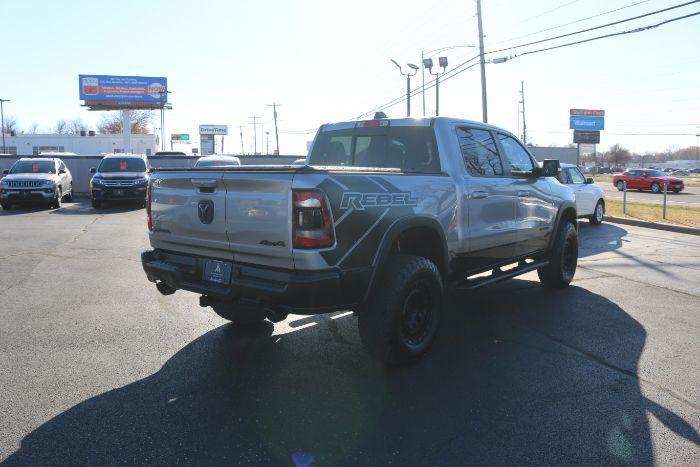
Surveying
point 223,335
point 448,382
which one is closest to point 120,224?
point 223,335

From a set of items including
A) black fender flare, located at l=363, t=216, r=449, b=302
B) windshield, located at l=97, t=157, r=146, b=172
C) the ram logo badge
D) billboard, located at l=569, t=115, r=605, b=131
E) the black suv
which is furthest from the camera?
billboard, located at l=569, t=115, r=605, b=131

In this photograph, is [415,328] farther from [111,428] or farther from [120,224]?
[120,224]

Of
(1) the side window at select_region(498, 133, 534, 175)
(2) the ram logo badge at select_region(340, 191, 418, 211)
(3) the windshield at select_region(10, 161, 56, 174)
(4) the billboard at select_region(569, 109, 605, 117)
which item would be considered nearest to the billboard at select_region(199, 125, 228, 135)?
(4) the billboard at select_region(569, 109, 605, 117)

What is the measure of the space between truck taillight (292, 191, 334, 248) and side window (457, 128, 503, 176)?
6.77 ft

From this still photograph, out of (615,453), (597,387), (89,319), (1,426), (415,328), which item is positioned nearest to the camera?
(615,453)

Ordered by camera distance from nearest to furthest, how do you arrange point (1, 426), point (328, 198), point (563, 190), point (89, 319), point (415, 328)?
point (1, 426) → point (328, 198) → point (415, 328) → point (89, 319) → point (563, 190)

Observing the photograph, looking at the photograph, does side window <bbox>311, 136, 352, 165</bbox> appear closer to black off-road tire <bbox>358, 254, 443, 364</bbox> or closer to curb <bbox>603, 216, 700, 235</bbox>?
black off-road tire <bbox>358, 254, 443, 364</bbox>

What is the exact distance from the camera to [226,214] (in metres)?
3.89

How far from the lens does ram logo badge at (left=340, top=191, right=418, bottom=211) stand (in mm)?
3633

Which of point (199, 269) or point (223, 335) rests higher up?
point (199, 269)

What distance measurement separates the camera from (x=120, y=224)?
45.0 ft

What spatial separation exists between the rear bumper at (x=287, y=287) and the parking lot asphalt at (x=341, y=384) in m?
0.65

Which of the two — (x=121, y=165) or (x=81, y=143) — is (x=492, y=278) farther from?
(x=81, y=143)

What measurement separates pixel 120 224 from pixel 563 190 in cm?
1088
